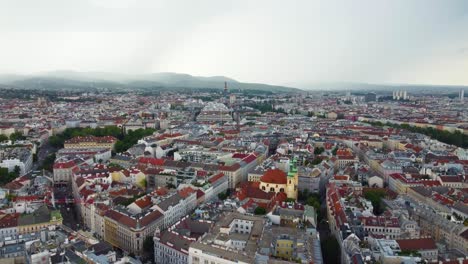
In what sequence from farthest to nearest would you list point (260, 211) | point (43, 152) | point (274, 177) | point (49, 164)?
point (43, 152) < point (49, 164) < point (274, 177) < point (260, 211)

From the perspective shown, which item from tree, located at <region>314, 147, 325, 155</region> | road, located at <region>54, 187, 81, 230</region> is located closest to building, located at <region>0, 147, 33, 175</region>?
road, located at <region>54, 187, 81, 230</region>

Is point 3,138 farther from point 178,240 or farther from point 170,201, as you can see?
point 178,240

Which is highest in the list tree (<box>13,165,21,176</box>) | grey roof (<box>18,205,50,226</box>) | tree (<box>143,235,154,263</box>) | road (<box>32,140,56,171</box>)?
grey roof (<box>18,205,50,226</box>)

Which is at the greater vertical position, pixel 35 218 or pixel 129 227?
pixel 35 218

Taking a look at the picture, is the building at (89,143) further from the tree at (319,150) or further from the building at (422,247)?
the building at (422,247)

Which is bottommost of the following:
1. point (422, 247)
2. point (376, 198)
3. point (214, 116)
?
point (214, 116)

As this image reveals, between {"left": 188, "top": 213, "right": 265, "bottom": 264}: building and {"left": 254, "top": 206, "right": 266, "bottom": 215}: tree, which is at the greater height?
{"left": 188, "top": 213, "right": 265, "bottom": 264}: building

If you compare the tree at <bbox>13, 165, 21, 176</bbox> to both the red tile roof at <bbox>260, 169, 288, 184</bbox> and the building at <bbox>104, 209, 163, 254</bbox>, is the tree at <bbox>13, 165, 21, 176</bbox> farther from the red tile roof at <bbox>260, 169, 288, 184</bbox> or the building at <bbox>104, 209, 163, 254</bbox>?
the red tile roof at <bbox>260, 169, 288, 184</bbox>

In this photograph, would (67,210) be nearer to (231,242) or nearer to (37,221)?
(37,221)

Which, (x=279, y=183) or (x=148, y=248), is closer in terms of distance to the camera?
(x=148, y=248)

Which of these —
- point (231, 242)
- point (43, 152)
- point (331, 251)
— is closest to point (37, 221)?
point (231, 242)

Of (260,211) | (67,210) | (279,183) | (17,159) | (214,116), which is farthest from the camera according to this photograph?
(214,116)

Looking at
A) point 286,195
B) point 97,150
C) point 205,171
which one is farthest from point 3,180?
point 286,195
